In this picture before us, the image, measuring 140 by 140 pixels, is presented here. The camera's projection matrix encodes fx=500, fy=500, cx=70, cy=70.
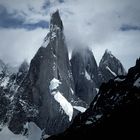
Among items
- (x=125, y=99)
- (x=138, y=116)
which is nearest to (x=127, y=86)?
(x=125, y=99)

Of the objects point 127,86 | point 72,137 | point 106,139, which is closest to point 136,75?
point 127,86

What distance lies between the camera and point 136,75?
196 meters

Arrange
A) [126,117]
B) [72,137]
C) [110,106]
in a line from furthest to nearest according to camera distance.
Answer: [110,106], [72,137], [126,117]

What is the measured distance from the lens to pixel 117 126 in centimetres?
14325

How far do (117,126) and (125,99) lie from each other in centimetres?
3147

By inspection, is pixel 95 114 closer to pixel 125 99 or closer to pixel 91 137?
pixel 125 99

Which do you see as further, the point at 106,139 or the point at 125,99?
the point at 125,99

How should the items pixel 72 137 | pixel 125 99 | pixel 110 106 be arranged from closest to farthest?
pixel 72 137, pixel 125 99, pixel 110 106

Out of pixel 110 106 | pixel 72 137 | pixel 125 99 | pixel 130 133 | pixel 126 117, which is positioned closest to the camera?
pixel 130 133

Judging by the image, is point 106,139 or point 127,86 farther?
point 127,86

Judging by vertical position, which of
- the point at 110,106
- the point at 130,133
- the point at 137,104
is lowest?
the point at 130,133

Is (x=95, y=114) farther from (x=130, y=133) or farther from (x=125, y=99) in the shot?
(x=130, y=133)

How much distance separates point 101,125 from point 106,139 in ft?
45.4

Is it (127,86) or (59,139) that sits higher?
(127,86)
